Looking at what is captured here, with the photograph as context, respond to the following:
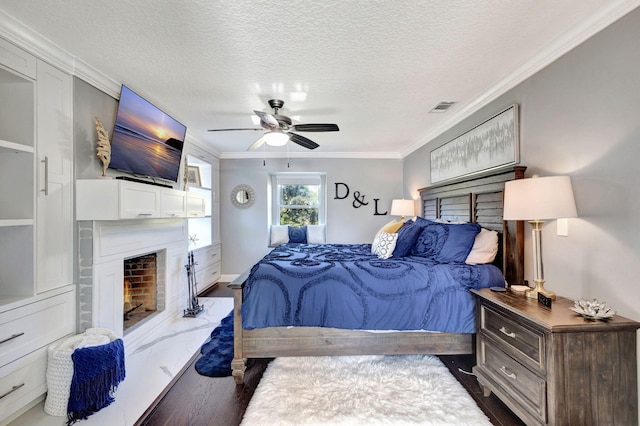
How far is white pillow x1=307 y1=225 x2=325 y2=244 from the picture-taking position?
5.06m

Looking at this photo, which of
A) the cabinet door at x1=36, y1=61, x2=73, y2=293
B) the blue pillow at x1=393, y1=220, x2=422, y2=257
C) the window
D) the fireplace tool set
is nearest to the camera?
the cabinet door at x1=36, y1=61, x2=73, y2=293

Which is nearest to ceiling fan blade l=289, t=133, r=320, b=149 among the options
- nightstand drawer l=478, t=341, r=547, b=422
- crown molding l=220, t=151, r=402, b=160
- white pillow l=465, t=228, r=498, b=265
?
white pillow l=465, t=228, r=498, b=265

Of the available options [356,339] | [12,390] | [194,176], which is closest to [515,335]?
[356,339]

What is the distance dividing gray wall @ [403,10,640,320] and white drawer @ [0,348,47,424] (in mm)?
3574

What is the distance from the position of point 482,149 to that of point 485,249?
1031mm

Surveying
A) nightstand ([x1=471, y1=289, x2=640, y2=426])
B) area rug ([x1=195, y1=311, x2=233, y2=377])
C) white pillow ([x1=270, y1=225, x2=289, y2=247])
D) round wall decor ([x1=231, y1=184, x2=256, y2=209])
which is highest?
round wall decor ([x1=231, y1=184, x2=256, y2=209])

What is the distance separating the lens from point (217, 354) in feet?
8.18

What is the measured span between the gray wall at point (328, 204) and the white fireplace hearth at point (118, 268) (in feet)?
5.87

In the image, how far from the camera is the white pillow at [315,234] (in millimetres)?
5059

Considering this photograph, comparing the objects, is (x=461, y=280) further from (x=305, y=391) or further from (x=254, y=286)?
(x=254, y=286)

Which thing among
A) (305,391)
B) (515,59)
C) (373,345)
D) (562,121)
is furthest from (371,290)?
(515,59)

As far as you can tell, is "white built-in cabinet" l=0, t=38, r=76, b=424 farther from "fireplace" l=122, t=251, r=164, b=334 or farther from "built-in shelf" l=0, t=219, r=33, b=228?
"fireplace" l=122, t=251, r=164, b=334

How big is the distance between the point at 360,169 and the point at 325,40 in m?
3.51

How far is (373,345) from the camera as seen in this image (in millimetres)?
2209
